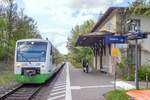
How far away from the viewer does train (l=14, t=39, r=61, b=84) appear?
3072 cm

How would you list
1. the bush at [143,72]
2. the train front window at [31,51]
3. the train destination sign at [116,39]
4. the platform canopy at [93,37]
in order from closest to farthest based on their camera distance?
the train destination sign at [116,39] < the train front window at [31,51] < the bush at [143,72] < the platform canopy at [93,37]

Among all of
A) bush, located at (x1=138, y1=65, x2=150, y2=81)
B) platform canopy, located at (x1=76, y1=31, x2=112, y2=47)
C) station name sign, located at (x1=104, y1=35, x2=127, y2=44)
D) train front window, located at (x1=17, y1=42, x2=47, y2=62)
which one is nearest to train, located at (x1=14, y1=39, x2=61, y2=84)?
train front window, located at (x1=17, y1=42, x2=47, y2=62)

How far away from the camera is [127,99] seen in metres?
18.2

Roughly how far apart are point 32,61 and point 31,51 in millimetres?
882

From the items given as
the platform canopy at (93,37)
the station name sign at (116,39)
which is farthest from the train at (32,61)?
the platform canopy at (93,37)

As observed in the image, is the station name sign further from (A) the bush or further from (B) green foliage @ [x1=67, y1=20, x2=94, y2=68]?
(B) green foliage @ [x1=67, y1=20, x2=94, y2=68]

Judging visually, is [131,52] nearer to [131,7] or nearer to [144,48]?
[144,48]

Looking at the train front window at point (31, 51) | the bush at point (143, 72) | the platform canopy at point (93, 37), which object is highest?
the platform canopy at point (93, 37)

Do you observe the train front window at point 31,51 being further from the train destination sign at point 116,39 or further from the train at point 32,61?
the train destination sign at point 116,39

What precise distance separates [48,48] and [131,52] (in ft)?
33.0

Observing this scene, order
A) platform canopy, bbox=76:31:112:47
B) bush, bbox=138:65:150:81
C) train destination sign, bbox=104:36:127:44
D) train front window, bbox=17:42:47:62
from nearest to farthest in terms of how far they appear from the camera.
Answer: train destination sign, bbox=104:36:127:44 < train front window, bbox=17:42:47:62 < bush, bbox=138:65:150:81 < platform canopy, bbox=76:31:112:47

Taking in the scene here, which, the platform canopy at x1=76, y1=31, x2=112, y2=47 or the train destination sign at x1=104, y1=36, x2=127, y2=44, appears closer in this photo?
the train destination sign at x1=104, y1=36, x2=127, y2=44

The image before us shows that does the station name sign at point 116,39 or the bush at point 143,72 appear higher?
the station name sign at point 116,39

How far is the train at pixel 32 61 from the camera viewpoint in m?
30.7
